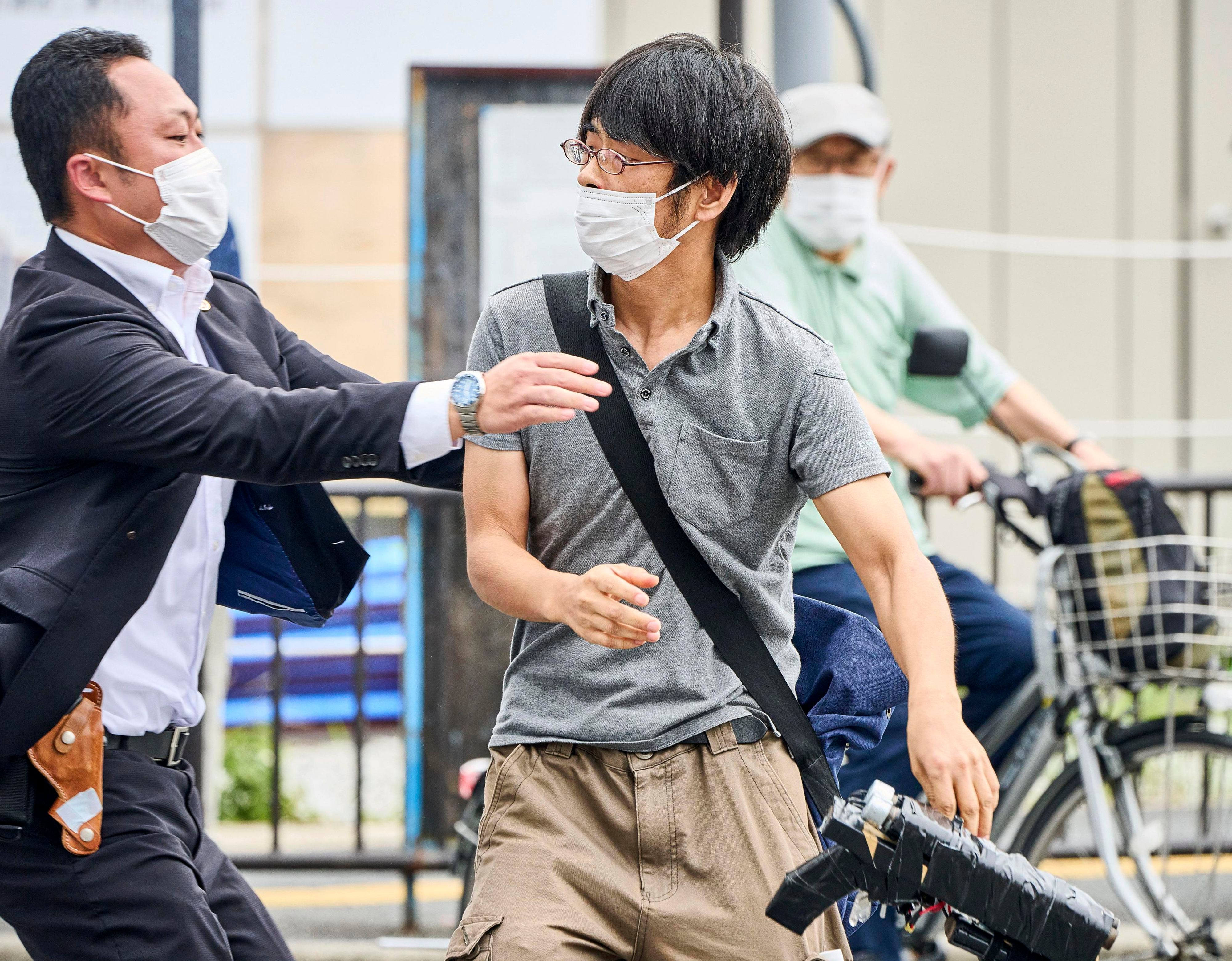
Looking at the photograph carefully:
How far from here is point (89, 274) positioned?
224 centimetres

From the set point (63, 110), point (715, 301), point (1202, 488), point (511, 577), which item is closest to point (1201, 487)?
point (1202, 488)

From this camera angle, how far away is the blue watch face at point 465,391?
6.31 feet

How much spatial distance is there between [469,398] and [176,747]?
863 mm

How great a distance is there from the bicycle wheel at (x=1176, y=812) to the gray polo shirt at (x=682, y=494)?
65.0 inches

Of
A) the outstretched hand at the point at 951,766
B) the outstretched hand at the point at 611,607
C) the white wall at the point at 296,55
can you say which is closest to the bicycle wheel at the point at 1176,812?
the outstretched hand at the point at 951,766

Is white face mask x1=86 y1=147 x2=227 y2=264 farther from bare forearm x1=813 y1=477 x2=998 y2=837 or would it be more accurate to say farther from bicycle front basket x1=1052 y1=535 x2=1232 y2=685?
bicycle front basket x1=1052 y1=535 x2=1232 y2=685

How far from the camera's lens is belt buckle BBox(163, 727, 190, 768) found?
2305 mm

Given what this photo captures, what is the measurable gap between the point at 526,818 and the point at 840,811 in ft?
1.74

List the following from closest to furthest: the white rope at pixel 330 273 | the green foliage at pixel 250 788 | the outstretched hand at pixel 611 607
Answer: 1. the outstretched hand at pixel 611 607
2. the green foliage at pixel 250 788
3. the white rope at pixel 330 273

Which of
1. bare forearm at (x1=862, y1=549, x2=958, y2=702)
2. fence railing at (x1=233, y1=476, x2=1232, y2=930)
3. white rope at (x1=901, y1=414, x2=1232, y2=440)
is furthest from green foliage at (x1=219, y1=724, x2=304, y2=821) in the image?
white rope at (x1=901, y1=414, x2=1232, y2=440)

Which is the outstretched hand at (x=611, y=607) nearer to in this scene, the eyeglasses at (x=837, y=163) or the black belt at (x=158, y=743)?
the black belt at (x=158, y=743)

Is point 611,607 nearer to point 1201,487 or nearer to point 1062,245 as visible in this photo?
point 1201,487

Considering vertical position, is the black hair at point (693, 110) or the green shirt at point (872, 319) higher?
the black hair at point (693, 110)

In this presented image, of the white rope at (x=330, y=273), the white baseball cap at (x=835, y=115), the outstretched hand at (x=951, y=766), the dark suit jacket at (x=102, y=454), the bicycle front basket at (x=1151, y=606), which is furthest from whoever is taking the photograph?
the white rope at (x=330, y=273)
